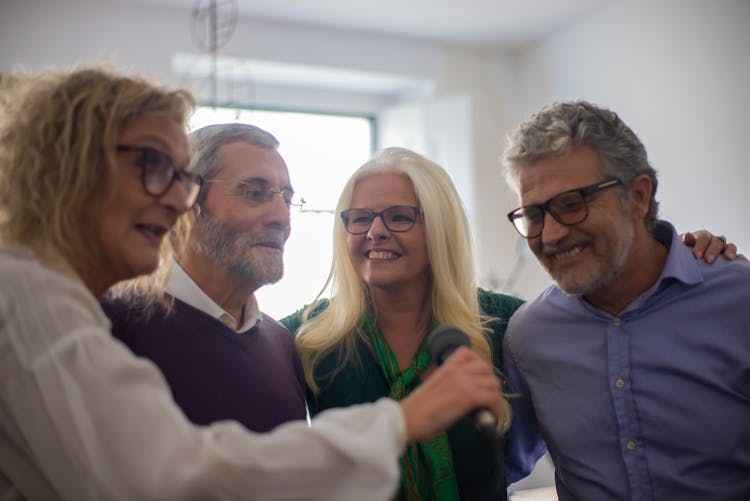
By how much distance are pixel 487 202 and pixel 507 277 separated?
0.51m

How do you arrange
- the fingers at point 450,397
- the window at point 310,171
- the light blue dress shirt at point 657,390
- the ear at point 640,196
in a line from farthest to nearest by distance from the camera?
the window at point 310,171 < the ear at point 640,196 < the light blue dress shirt at point 657,390 < the fingers at point 450,397

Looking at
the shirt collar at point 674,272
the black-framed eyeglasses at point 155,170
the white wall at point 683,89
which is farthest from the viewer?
the white wall at point 683,89

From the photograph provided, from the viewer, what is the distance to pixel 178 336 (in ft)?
5.15

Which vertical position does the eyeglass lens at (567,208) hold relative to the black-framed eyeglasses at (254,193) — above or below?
below

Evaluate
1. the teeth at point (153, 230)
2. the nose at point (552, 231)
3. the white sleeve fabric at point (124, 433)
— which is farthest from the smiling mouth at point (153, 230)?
the nose at point (552, 231)

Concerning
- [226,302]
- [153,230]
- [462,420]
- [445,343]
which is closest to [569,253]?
[462,420]

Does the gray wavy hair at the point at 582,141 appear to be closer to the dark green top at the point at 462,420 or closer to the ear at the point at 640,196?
the ear at the point at 640,196

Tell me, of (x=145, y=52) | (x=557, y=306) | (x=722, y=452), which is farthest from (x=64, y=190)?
(x=145, y=52)

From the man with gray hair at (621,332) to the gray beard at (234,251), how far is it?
694 mm

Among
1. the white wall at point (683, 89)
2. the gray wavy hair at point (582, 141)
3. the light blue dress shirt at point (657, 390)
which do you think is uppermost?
the white wall at point (683, 89)

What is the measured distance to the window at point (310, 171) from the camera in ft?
14.1

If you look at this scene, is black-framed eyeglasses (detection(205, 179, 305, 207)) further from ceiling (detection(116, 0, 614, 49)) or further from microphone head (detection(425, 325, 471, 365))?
ceiling (detection(116, 0, 614, 49))

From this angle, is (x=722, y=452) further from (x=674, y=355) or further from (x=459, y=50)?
(x=459, y=50)

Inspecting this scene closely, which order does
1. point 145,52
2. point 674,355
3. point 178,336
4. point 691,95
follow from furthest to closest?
1. point 145,52
2. point 691,95
3. point 674,355
4. point 178,336
